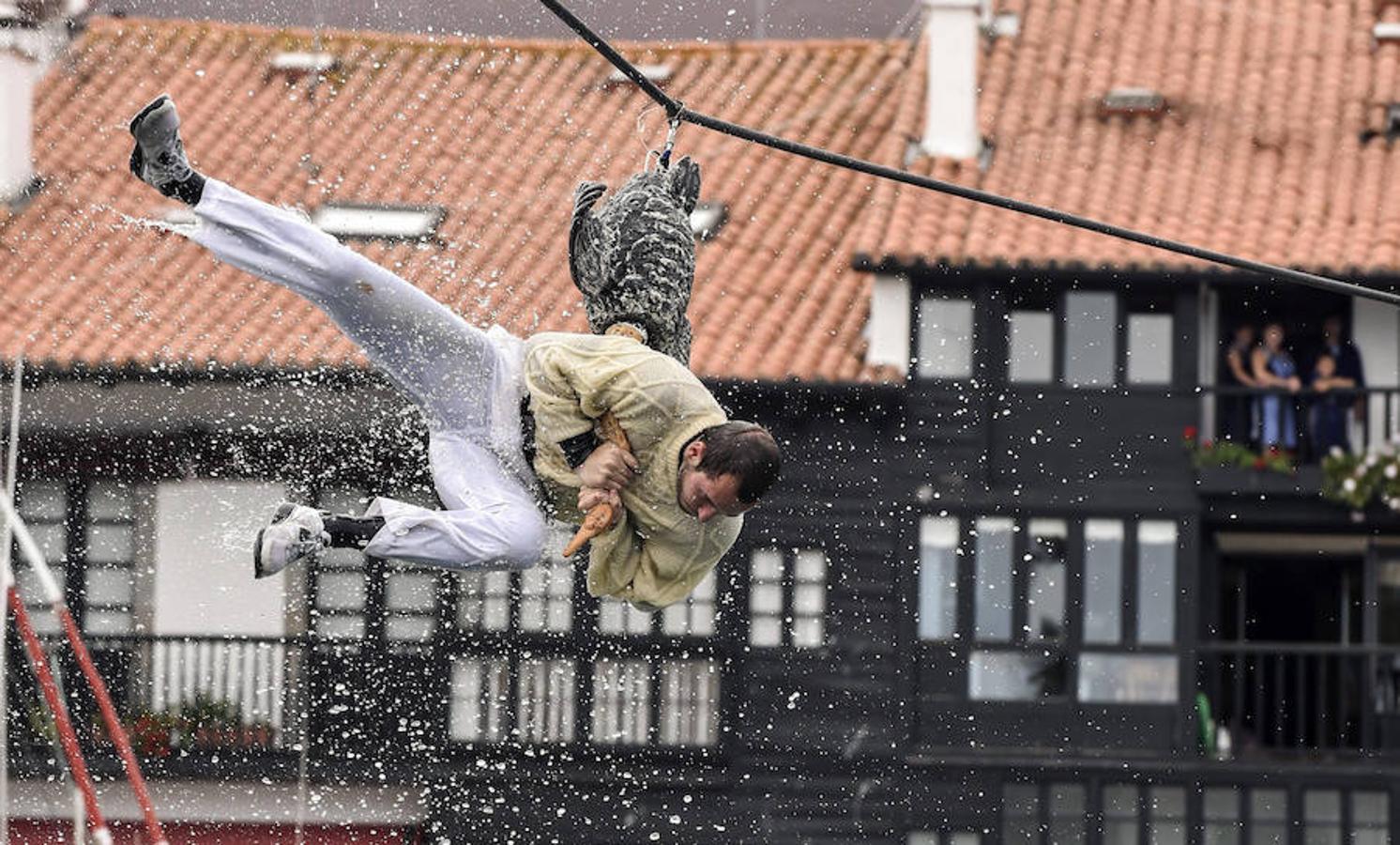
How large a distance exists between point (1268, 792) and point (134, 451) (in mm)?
12656

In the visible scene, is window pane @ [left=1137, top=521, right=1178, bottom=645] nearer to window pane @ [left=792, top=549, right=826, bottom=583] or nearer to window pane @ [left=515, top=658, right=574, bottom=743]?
window pane @ [left=792, top=549, right=826, bottom=583]

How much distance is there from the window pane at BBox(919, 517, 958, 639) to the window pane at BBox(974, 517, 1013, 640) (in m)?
0.26

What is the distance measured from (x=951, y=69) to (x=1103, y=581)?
586 centimetres

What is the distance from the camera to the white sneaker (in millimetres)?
12977

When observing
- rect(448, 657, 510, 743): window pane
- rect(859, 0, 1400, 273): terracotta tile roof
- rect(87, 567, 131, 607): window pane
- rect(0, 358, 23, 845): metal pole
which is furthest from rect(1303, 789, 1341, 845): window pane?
rect(0, 358, 23, 845): metal pole

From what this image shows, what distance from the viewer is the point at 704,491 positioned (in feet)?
41.8

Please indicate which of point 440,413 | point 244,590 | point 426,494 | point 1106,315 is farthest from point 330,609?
Result: point 440,413

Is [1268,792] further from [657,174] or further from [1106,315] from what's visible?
[657,174]

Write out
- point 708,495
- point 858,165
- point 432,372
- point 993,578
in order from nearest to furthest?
point 708,495 < point 432,372 < point 858,165 < point 993,578

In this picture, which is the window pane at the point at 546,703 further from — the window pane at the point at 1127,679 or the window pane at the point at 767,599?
the window pane at the point at 1127,679

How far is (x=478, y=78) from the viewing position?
130ft

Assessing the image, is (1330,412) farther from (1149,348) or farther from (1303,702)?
(1303,702)

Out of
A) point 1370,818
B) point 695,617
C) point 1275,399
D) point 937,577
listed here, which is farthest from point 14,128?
point 1370,818

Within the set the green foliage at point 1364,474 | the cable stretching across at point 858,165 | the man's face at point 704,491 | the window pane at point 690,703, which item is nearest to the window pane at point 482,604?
the window pane at point 690,703
